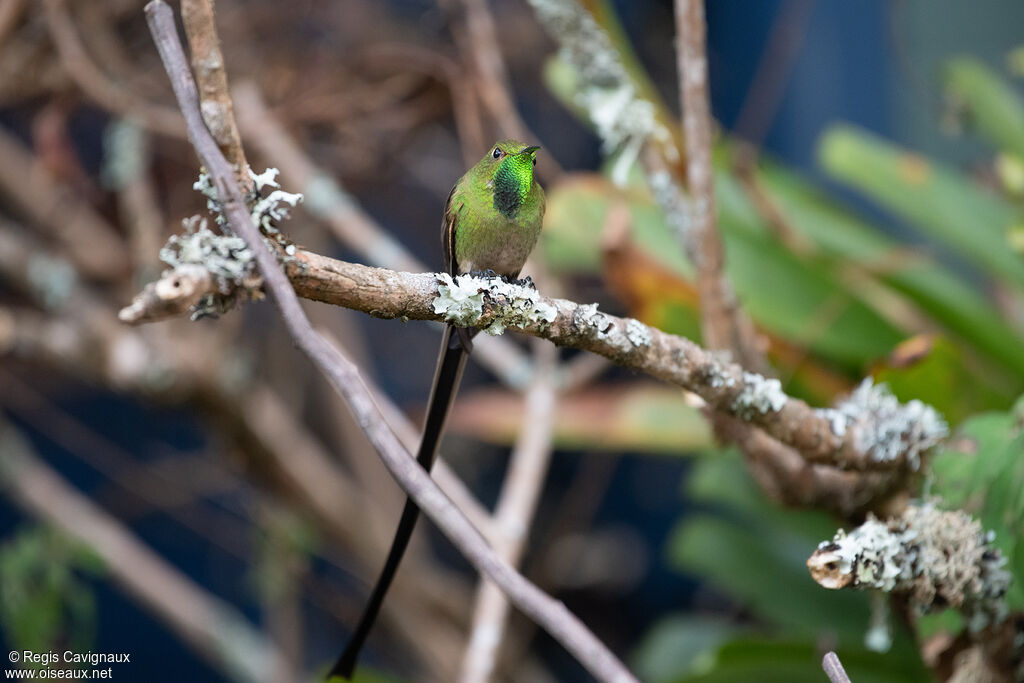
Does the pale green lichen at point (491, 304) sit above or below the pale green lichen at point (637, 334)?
below

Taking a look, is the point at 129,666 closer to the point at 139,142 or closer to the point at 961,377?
the point at 139,142

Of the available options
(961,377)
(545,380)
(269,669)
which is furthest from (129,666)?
(961,377)

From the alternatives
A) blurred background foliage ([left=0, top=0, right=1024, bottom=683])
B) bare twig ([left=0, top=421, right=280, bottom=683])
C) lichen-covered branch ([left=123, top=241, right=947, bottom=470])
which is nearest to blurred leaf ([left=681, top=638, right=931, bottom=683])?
blurred background foliage ([left=0, top=0, right=1024, bottom=683])

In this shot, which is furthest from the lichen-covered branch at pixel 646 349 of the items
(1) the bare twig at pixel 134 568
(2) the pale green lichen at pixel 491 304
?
(1) the bare twig at pixel 134 568

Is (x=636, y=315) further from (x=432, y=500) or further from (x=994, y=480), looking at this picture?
(x=432, y=500)

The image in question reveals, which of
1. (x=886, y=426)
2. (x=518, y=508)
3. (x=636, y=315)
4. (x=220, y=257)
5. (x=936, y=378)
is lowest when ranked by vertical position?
(x=220, y=257)

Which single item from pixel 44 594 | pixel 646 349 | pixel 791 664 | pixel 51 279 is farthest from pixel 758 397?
pixel 51 279

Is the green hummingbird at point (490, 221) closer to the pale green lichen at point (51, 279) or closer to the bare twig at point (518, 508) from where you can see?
the bare twig at point (518, 508)
